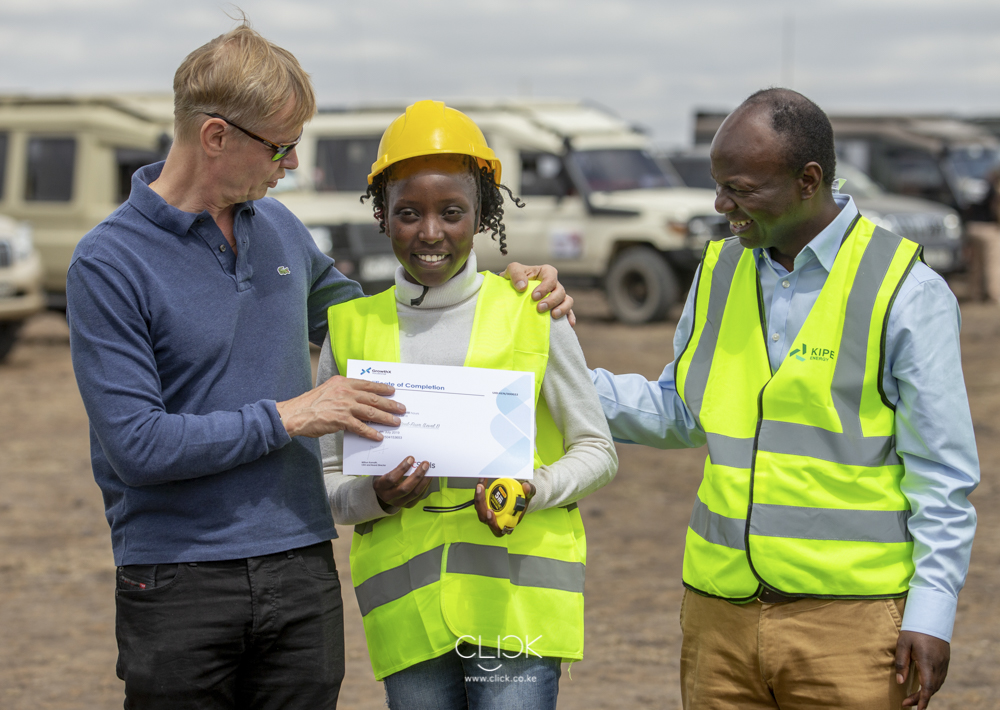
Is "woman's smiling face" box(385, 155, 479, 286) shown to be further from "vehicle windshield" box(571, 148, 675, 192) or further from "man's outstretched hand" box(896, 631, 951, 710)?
"vehicle windshield" box(571, 148, 675, 192)

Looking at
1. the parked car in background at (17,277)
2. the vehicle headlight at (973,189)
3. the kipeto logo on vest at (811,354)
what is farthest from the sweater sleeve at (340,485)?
the vehicle headlight at (973,189)

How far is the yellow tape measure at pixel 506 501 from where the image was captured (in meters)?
2.19

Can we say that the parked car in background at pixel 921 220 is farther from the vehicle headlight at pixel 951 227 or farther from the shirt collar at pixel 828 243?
the shirt collar at pixel 828 243

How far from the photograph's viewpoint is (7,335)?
12219 mm

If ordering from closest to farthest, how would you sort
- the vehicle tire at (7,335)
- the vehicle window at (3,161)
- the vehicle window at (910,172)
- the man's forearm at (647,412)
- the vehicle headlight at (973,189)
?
1. the man's forearm at (647,412)
2. the vehicle tire at (7,335)
3. the vehicle window at (3,161)
4. the vehicle headlight at (973,189)
5. the vehicle window at (910,172)

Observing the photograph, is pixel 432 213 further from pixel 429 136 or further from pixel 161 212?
pixel 161 212

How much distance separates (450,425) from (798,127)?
0.97 m

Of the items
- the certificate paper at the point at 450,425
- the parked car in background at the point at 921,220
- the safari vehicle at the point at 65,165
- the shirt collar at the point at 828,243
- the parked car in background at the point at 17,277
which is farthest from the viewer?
the parked car in background at the point at 921,220

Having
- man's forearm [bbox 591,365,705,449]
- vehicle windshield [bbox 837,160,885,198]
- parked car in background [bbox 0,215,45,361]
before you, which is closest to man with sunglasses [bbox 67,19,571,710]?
man's forearm [bbox 591,365,705,449]

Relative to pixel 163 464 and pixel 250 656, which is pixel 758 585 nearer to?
pixel 250 656

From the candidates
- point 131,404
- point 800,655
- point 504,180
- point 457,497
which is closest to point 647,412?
point 457,497

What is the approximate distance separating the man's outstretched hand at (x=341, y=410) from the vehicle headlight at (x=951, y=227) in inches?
603

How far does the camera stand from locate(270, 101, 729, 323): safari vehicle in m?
13.6

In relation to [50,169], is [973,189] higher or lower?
higher
